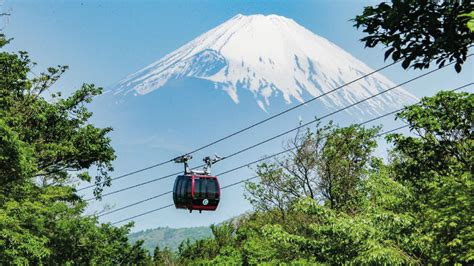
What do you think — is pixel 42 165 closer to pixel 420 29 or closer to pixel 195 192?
pixel 195 192

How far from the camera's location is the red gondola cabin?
27.7 meters

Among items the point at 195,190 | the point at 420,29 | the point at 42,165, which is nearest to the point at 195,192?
the point at 195,190

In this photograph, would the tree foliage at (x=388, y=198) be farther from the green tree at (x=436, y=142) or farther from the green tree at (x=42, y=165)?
the green tree at (x=42, y=165)

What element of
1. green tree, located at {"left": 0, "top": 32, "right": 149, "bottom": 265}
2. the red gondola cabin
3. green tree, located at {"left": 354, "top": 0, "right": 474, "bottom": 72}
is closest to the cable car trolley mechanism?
the red gondola cabin

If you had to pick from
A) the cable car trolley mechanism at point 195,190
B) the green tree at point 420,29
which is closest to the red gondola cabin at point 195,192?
the cable car trolley mechanism at point 195,190

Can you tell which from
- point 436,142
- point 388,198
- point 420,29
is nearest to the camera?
point 420,29

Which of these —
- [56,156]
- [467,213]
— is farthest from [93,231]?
[467,213]

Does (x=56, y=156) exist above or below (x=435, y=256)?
above

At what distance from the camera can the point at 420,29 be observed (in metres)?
7.38

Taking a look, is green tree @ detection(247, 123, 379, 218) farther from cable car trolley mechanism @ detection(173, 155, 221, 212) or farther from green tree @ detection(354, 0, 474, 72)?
green tree @ detection(354, 0, 474, 72)

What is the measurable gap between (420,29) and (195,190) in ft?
69.2

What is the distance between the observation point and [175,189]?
92.3ft

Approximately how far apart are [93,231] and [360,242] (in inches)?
812

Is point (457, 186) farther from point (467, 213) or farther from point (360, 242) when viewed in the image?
point (360, 242)
